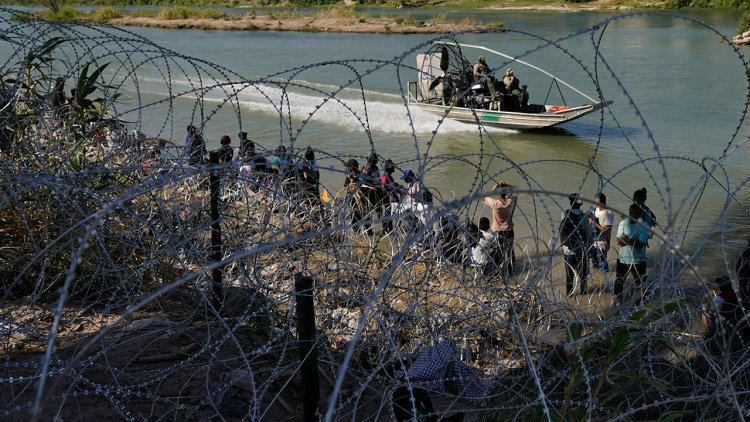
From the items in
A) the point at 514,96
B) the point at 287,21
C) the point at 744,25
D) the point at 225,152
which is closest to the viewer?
the point at 225,152

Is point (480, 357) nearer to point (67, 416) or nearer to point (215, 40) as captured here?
point (67, 416)

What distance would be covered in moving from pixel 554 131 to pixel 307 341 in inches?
728

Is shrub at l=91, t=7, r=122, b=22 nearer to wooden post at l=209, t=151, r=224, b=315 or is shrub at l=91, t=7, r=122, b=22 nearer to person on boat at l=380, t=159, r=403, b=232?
person on boat at l=380, t=159, r=403, b=232

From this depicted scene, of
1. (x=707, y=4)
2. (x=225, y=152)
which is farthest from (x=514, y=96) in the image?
(x=707, y=4)

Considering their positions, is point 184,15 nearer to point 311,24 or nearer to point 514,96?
point 311,24

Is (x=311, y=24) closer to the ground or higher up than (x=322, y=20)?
closer to the ground

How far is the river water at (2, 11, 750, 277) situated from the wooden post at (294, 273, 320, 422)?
5.96 m

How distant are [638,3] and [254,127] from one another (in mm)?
30840

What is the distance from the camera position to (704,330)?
17.4 ft

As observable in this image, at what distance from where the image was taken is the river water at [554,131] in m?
13.8

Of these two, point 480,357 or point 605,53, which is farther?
point 605,53

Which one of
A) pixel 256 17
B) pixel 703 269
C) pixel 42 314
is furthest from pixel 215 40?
pixel 42 314

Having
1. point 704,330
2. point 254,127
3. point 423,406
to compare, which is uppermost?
point 423,406

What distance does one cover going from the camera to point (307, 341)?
328 cm
